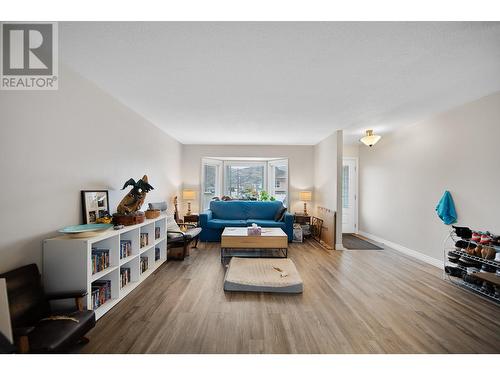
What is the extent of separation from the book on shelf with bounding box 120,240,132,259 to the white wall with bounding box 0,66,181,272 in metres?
0.54

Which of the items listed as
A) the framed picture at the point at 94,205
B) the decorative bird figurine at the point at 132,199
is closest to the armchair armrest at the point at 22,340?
the framed picture at the point at 94,205

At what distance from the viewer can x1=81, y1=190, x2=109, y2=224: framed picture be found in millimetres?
2492

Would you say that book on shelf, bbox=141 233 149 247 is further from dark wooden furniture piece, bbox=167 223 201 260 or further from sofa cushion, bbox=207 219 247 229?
sofa cushion, bbox=207 219 247 229

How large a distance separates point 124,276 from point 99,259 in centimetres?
63

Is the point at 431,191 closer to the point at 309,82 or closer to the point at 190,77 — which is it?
the point at 309,82

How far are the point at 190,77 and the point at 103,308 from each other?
2.60m

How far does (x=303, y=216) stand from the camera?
231 inches

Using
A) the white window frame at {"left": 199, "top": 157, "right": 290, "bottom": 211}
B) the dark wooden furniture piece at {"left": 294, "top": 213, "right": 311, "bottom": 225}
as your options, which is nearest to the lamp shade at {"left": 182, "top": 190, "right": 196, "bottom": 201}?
the white window frame at {"left": 199, "top": 157, "right": 290, "bottom": 211}

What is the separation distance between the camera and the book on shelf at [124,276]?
2725 millimetres

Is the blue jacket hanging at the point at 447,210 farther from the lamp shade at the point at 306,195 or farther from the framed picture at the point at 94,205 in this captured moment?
the framed picture at the point at 94,205

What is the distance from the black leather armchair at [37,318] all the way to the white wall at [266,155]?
4.49m

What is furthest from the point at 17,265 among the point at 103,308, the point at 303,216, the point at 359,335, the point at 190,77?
the point at 303,216

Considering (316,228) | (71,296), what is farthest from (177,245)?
(316,228)
